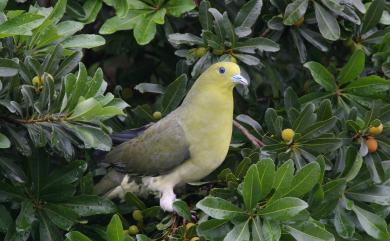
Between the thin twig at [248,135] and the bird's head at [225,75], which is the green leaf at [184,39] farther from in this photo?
the thin twig at [248,135]

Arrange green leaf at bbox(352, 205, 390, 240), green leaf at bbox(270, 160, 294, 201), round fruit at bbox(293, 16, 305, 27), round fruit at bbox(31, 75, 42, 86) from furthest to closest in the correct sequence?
round fruit at bbox(293, 16, 305, 27), green leaf at bbox(352, 205, 390, 240), round fruit at bbox(31, 75, 42, 86), green leaf at bbox(270, 160, 294, 201)

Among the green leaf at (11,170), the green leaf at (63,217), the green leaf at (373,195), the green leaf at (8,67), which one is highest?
the green leaf at (8,67)

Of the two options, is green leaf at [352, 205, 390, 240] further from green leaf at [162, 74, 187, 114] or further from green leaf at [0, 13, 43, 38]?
green leaf at [0, 13, 43, 38]

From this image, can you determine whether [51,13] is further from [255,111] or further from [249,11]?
[255,111]

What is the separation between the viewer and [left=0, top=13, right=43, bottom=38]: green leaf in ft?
10.1

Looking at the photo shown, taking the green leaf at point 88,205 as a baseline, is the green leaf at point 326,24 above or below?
above

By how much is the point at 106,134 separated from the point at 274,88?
4.19ft

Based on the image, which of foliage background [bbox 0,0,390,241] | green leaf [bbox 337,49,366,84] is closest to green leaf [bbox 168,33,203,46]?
foliage background [bbox 0,0,390,241]

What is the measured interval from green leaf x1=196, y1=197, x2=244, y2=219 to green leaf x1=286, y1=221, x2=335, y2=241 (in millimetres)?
225

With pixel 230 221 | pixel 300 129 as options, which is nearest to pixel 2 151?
pixel 230 221

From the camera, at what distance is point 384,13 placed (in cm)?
413

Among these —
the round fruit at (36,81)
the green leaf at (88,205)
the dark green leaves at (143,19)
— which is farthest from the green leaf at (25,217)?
the dark green leaves at (143,19)

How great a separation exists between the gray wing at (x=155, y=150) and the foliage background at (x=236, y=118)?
15 centimetres

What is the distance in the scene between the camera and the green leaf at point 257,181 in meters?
3.11
